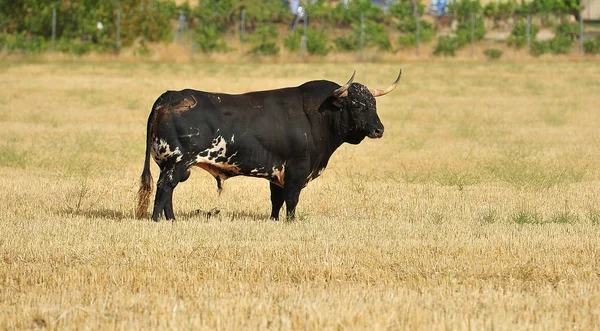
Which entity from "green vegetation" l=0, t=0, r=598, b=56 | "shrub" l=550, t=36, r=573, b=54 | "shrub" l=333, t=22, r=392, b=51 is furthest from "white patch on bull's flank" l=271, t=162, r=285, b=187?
"shrub" l=550, t=36, r=573, b=54

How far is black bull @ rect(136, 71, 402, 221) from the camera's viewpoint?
41.5 feet

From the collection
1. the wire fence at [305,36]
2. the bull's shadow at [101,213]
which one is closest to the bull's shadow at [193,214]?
the bull's shadow at [101,213]

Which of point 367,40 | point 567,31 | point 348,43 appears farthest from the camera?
point 567,31

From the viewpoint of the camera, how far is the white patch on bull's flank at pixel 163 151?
12.6m

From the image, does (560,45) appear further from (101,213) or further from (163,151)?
(163,151)

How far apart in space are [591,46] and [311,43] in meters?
11.6

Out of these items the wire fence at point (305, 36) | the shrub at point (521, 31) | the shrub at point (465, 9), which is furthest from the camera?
the shrub at point (465, 9)

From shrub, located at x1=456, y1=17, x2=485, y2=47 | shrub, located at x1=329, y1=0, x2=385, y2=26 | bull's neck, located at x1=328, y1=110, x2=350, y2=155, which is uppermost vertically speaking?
shrub, located at x1=329, y1=0, x2=385, y2=26

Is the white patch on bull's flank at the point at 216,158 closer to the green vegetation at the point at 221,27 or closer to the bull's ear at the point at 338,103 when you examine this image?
the bull's ear at the point at 338,103

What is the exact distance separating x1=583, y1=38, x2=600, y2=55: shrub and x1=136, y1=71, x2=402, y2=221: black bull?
3446 cm

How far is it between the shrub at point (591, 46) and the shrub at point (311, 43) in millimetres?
10689

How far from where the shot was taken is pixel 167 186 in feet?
41.7

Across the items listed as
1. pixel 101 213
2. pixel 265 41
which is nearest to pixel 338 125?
pixel 101 213

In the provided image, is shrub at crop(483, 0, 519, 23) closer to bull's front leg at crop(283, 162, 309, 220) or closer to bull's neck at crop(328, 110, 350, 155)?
bull's neck at crop(328, 110, 350, 155)
